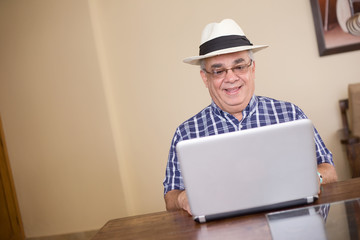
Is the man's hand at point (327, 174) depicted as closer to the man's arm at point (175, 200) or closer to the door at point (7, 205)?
the man's arm at point (175, 200)

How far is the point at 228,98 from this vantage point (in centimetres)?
189

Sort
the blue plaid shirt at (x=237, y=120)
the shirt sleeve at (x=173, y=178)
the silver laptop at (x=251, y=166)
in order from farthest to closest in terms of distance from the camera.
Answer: the blue plaid shirt at (x=237, y=120) < the shirt sleeve at (x=173, y=178) < the silver laptop at (x=251, y=166)

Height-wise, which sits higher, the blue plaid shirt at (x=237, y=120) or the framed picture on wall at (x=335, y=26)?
the framed picture on wall at (x=335, y=26)

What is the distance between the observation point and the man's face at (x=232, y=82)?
1.87 metres

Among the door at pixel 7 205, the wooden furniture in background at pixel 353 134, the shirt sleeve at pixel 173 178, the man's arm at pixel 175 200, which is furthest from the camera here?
the door at pixel 7 205

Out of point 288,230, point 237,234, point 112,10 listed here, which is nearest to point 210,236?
point 237,234

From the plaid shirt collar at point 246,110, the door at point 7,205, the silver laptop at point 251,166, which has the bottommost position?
the door at point 7,205

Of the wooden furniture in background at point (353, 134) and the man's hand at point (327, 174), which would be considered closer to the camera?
the man's hand at point (327, 174)

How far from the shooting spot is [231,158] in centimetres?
114

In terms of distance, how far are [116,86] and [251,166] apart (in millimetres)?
2652

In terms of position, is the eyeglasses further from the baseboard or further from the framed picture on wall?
the baseboard

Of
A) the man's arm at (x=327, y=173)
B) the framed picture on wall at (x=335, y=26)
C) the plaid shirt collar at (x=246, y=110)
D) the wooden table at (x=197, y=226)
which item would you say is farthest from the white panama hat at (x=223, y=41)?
the framed picture on wall at (x=335, y=26)

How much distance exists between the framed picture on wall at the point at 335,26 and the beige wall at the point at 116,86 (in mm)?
85

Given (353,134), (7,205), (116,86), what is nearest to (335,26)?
(353,134)
